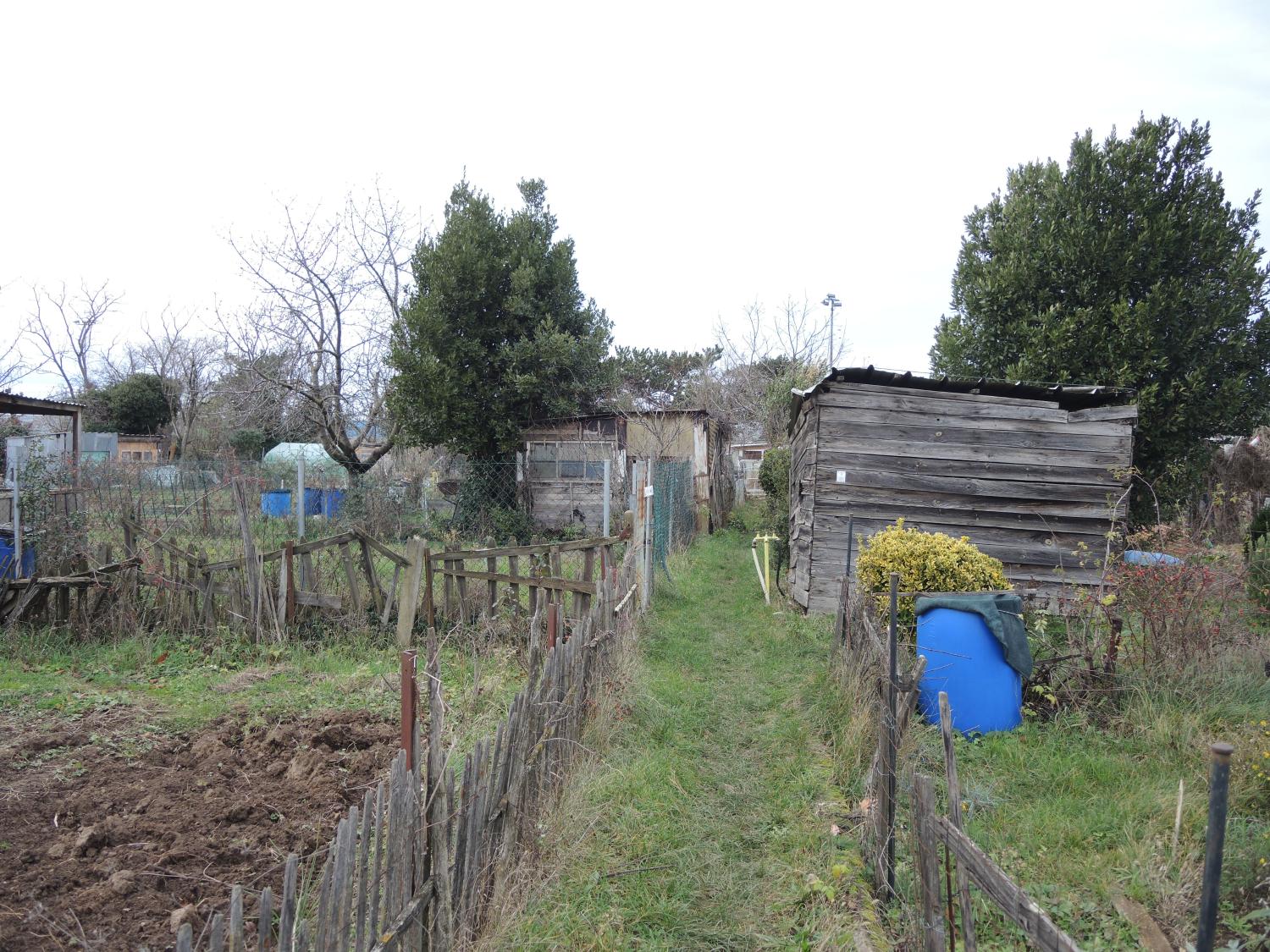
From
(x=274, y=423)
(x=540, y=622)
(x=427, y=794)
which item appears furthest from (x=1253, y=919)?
(x=274, y=423)

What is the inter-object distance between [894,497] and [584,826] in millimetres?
7024

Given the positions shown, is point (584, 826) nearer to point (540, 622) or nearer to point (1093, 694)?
point (540, 622)

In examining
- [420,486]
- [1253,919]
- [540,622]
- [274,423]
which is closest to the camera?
[1253,919]

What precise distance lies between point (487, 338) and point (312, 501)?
4733 mm

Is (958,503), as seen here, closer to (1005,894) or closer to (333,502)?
(1005,894)

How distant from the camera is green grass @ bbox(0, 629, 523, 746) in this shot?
234 inches

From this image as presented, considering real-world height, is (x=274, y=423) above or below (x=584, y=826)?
above

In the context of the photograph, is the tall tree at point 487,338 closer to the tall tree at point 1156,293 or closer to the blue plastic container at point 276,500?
the blue plastic container at point 276,500

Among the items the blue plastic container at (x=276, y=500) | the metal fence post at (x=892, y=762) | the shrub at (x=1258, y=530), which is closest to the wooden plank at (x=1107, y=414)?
the shrub at (x=1258, y=530)

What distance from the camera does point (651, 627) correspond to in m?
9.12

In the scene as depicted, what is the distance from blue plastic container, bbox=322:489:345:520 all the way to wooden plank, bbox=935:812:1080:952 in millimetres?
12614

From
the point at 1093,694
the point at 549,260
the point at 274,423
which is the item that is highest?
the point at 549,260

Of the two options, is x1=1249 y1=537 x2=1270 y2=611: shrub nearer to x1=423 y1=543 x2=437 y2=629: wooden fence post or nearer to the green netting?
the green netting

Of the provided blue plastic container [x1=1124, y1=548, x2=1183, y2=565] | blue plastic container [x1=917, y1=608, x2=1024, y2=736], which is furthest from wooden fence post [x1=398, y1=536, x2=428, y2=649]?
blue plastic container [x1=1124, y1=548, x2=1183, y2=565]
